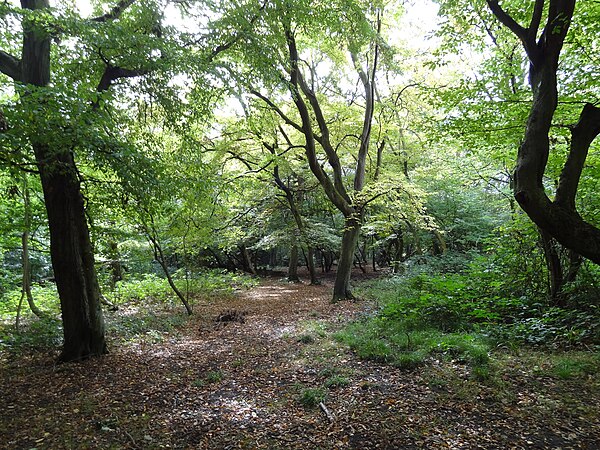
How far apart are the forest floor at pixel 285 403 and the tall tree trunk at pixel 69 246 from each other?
494mm

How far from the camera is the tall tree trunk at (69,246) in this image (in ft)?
17.9

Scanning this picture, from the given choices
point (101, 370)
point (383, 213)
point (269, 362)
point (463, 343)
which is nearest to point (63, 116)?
point (101, 370)

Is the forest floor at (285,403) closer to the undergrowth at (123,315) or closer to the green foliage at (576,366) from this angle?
the green foliage at (576,366)

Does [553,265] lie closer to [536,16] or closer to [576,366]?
[576,366]

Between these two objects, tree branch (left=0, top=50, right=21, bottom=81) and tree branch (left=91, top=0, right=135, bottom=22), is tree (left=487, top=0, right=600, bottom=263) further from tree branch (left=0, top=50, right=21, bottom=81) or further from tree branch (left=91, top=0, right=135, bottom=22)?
tree branch (left=0, top=50, right=21, bottom=81)

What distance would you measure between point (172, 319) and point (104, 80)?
247 inches

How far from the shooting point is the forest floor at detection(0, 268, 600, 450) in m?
3.55

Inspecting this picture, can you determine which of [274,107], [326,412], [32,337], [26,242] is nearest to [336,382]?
[326,412]

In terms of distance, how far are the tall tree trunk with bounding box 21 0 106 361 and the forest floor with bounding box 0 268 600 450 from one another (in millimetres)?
494

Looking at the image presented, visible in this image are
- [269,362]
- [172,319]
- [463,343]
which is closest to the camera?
[463,343]

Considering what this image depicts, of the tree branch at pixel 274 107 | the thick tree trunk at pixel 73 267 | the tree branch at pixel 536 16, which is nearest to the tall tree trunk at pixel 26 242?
the thick tree trunk at pixel 73 267

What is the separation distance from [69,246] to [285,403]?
4436mm

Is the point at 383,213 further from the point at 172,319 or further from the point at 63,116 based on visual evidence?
the point at 63,116

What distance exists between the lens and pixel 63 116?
4156 mm
